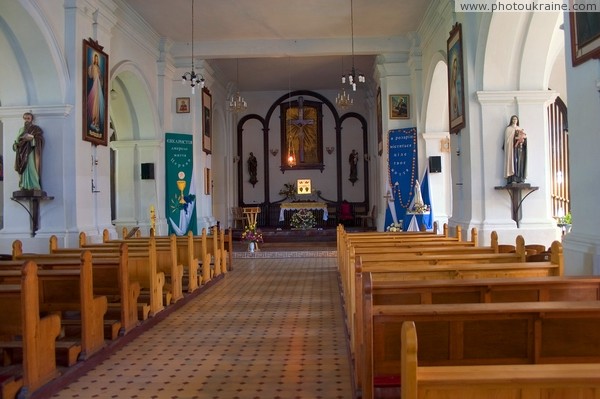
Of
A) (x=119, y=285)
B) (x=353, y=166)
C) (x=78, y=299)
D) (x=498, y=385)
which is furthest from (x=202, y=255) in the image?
(x=353, y=166)

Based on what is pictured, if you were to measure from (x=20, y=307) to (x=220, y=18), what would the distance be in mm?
9748

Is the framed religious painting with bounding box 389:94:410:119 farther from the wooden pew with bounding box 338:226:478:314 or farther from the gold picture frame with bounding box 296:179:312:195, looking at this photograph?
the wooden pew with bounding box 338:226:478:314

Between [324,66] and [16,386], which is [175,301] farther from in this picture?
[324,66]

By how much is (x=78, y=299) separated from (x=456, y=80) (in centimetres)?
741

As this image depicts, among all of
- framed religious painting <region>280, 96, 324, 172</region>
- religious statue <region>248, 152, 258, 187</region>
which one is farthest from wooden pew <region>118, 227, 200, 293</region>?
framed religious painting <region>280, 96, 324, 172</region>

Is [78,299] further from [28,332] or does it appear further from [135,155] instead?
[135,155]

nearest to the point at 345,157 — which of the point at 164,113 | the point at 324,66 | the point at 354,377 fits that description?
the point at 324,66

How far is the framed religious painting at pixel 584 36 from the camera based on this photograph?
4383mm

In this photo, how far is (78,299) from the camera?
4.49 m

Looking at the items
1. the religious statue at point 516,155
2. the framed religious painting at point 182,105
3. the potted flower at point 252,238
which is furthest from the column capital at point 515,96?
the framed religious painting at point 182,105

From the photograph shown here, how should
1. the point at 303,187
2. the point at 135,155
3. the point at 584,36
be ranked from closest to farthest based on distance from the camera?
the point at 584,36, the point at 135,155, the point at 303,187

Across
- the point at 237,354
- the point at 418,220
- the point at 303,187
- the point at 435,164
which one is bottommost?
the point at 237,354

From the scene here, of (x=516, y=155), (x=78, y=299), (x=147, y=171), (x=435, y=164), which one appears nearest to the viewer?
(x=78, y=299)

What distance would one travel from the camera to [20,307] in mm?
3828
